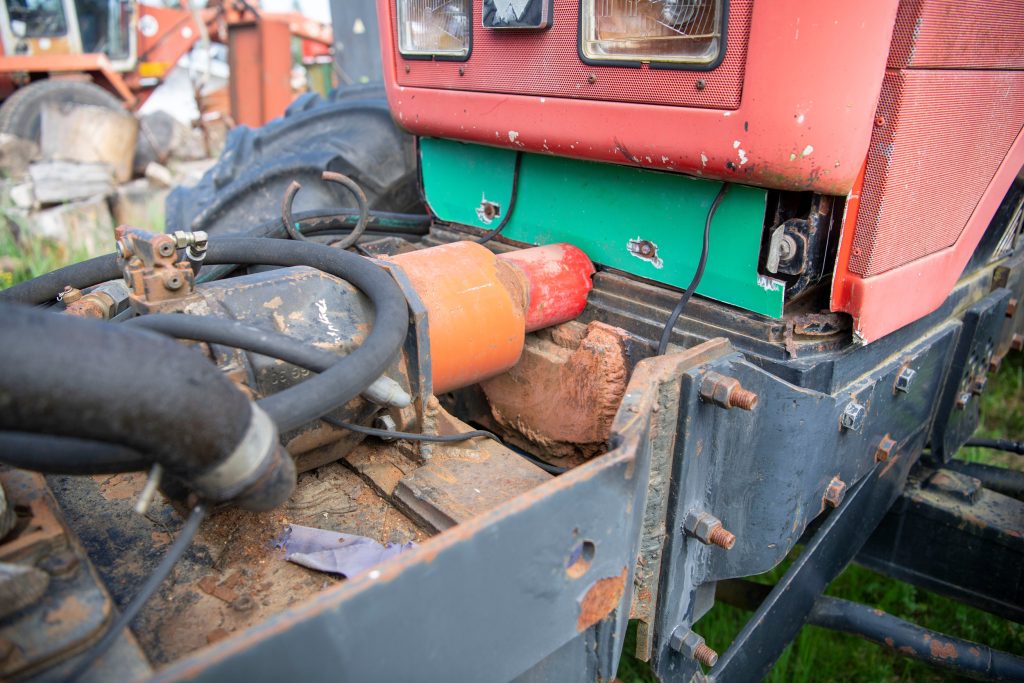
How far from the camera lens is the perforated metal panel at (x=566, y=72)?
1075mm

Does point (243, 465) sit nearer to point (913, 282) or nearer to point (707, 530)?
point (707, 530)

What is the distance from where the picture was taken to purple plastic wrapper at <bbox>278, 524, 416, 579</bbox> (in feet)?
3.19

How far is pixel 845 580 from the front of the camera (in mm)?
2455

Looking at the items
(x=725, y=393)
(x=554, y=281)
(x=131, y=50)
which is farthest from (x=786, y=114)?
(x=131, y=50)

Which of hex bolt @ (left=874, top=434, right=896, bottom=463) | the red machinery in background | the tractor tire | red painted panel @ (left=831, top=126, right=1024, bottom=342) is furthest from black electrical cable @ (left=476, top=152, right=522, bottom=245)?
the red machinery in background

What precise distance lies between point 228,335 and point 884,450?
1239mm

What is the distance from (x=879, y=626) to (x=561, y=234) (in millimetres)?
1140

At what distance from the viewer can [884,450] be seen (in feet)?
4.71

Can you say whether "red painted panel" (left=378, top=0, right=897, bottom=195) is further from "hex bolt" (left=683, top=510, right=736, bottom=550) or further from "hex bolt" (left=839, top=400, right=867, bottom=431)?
"hex bolt" (left=683, top=510, right=736, bottom=550)

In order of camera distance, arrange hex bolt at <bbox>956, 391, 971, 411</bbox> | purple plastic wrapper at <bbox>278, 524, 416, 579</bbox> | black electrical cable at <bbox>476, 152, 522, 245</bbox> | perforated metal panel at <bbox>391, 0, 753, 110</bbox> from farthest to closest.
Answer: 1. hex bolt at <bbox>956, 391, 971, 411</bbox>
2. black electrical cable at <bbox>476, 152, 522, 245</bbox>
3. perforated metal panel at <bbox>391, 0, 753, 110</bbox>
4. purple plastic wrapper at <bbox>278, 524, 416, 579</bbox>

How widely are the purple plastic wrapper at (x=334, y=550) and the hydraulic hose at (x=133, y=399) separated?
0.81 ft

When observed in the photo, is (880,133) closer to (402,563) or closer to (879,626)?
(402,563)

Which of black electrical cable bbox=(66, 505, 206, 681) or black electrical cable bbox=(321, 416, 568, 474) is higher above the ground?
black electrical cable bbox=(66, 505, 206, 681)

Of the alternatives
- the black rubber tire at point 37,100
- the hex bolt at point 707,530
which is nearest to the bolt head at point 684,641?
the hex bolt at point 707,530
